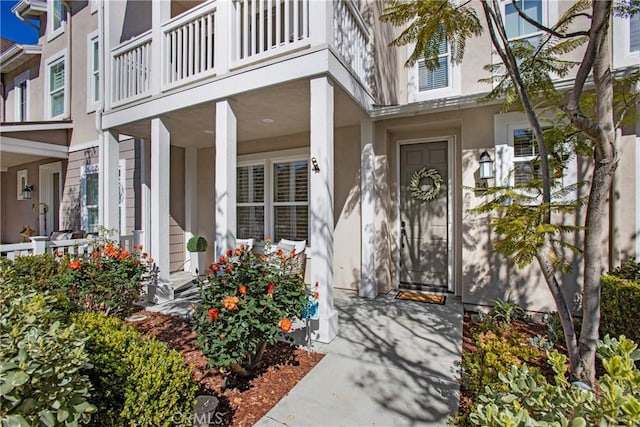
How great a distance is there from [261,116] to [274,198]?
2.00 m

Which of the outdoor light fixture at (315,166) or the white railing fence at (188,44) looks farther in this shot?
the white railing fence at (188,44)

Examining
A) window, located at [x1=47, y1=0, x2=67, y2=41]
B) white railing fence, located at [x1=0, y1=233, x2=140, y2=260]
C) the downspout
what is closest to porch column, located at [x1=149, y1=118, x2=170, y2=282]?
white railing fence, located at [x1=0, y1=233, x2=140, y2=260]

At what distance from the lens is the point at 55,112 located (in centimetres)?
836

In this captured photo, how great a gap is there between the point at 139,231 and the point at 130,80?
3.11 m

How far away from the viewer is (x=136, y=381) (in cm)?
154


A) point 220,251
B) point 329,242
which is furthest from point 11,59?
point 329,242

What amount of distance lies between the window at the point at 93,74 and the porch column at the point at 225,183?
16.8 feet

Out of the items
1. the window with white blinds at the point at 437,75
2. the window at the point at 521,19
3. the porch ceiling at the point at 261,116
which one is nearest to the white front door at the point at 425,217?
the window with white blinds at the point at 437,75

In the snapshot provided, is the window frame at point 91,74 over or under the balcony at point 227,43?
over

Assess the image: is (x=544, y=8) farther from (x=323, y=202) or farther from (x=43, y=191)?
(x=43, y=191)

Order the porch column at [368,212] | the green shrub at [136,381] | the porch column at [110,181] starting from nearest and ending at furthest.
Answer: the green shrub at [136,381], the porch column at [368,212], the porch column at [110,181]

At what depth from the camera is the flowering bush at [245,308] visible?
88.4 inches

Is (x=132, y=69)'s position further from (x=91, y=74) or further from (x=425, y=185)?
(x=425, y=185)

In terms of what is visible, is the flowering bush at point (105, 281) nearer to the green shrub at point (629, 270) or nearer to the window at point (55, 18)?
the green shrub at point (629, 270)
